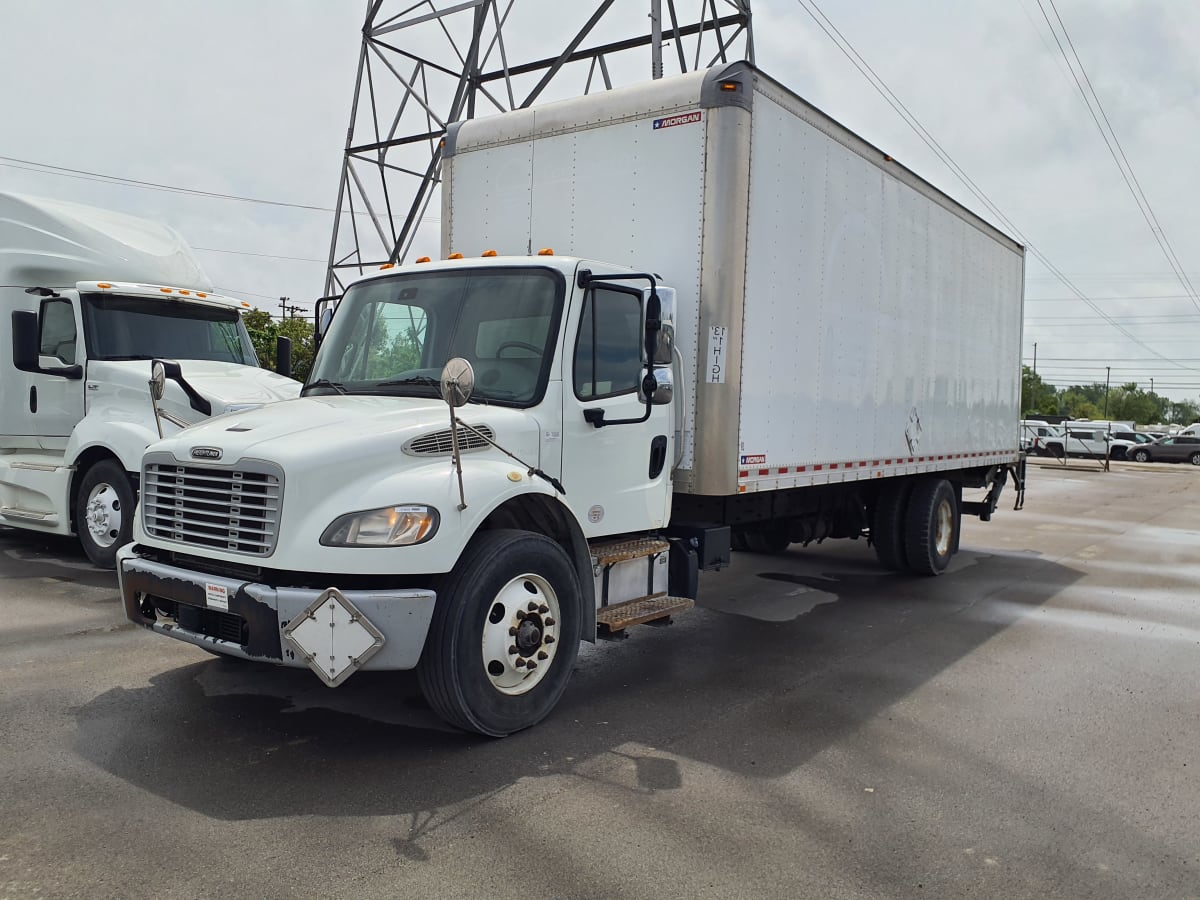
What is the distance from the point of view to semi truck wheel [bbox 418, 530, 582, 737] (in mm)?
4547

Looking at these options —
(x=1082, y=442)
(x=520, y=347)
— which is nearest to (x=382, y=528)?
(x=520, y=347)

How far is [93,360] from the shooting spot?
9570mm

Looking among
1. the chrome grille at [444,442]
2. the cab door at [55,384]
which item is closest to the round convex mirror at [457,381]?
the chrome grille at [444,442]

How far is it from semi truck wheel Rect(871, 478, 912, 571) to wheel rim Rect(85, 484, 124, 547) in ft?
24.9

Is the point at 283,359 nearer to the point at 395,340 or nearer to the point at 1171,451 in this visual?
the point at 395,340

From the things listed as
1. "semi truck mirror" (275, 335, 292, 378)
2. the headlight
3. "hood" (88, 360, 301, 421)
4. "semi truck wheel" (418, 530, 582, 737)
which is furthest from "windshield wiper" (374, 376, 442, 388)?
"semi truck mirror" (275, 335, 292, 378)

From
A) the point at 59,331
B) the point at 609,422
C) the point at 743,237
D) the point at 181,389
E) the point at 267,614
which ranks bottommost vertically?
the point at 267,614

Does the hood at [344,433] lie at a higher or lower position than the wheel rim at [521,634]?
higher

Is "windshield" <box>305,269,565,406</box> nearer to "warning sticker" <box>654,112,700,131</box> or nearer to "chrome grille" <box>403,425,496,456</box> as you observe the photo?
"chrome grille" <box>403,425,496,456</box>

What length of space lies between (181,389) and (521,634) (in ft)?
20.2

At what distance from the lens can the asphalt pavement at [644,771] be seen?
3.56 metres

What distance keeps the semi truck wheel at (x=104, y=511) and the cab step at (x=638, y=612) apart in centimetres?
539

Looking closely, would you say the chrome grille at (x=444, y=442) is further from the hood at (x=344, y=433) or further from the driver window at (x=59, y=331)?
the driver window at (x=59, y=331)

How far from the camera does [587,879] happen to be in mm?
3484
